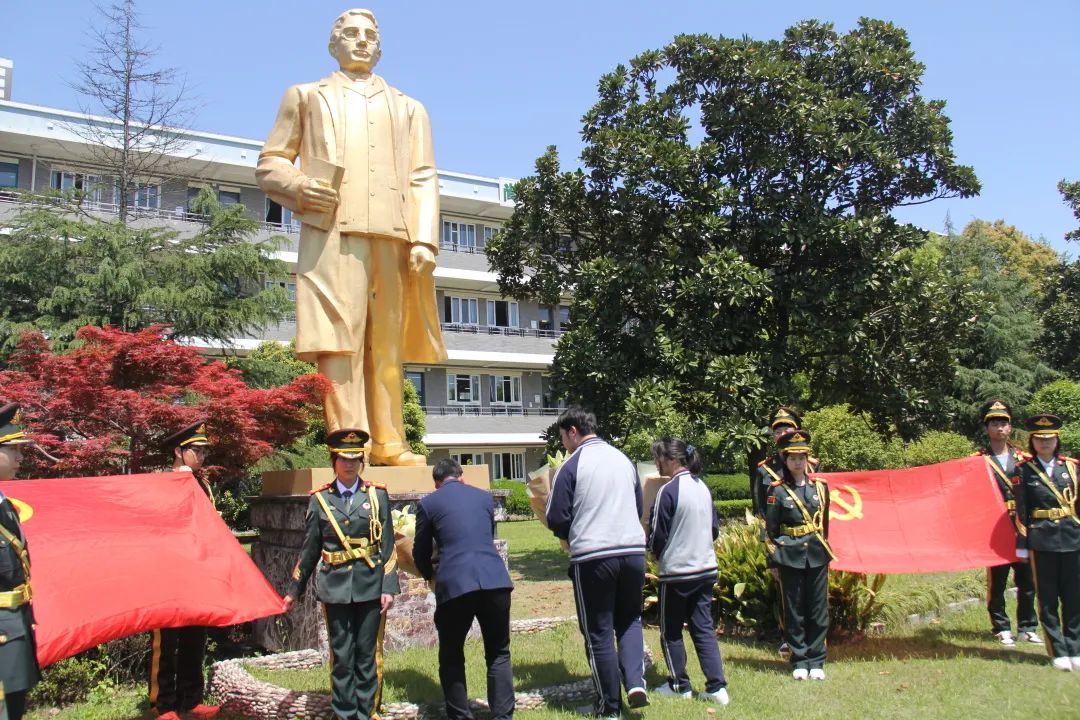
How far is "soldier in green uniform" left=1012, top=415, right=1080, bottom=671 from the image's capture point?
638 centimetres

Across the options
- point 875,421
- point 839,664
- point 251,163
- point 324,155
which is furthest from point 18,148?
point 839,664

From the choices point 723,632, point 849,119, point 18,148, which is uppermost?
point 18,148

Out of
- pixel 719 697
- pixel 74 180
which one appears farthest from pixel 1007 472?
pixel 74 180

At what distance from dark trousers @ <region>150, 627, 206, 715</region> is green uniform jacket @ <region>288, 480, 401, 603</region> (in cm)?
108

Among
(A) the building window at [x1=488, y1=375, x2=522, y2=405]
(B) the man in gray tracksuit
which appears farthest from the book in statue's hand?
(A) the building window at [x1=488, y1=375, x2=522, y2=405]

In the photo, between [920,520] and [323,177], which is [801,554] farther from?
[323,177]

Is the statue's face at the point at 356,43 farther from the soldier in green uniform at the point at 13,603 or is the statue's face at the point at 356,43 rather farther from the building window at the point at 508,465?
the building window at the point at 508,465

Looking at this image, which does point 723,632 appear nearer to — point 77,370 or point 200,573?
point 200,573

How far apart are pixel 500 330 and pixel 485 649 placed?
89.1 feet

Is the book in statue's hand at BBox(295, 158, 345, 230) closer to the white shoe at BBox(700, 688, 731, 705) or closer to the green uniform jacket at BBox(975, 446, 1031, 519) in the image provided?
the white shoe at BBox(700, 688, 731, 705)

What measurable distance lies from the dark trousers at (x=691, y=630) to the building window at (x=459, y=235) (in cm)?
2608

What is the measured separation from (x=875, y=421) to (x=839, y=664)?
6.56 metres

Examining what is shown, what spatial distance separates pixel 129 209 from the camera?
21.7 meters

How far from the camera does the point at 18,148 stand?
23.5 metres
